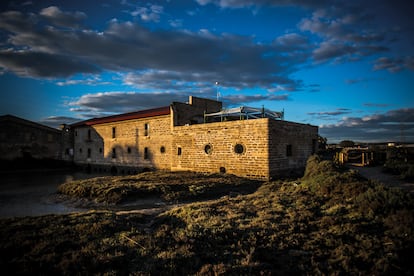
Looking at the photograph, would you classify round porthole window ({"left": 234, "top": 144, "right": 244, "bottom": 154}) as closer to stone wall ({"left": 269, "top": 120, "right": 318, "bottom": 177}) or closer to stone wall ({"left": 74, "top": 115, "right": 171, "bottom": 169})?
stone wall ({"left": 269, "top": 120, "right": 318, "bottom": 177})

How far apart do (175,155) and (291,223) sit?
15.4 m

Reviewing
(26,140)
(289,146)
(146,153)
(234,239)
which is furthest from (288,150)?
(26,140)

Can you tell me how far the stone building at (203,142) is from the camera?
53.3ft

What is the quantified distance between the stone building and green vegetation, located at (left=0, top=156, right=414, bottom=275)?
7.39 metres

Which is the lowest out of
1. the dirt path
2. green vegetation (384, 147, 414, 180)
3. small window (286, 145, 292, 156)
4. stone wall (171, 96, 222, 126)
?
the dirt path

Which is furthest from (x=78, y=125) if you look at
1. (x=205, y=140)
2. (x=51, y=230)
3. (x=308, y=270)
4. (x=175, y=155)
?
(x=308, y=270)

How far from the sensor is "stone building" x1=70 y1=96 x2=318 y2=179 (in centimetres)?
1625

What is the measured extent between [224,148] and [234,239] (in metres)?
12.0

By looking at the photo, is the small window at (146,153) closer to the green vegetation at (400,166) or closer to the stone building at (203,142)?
the stone building at (203,142)

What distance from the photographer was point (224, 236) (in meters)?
6.17

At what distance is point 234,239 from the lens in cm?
598

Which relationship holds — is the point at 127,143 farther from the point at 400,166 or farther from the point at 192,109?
the point at 400,166

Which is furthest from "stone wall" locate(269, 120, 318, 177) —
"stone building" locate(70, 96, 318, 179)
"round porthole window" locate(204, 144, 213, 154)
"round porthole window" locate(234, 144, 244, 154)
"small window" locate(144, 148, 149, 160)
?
"small window" locate(144, 148, 149, 160)

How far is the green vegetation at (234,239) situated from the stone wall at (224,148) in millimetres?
7169
